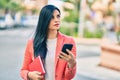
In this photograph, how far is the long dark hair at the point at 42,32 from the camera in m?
1.76

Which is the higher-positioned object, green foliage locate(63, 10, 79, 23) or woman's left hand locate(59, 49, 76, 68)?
green foliage locate(63, 10, 79, 23)

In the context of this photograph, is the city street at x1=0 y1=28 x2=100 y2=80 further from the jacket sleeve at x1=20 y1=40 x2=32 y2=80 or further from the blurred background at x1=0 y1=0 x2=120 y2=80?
the jacket sleeve at x1=20 y1=40 x2=32 y2=80

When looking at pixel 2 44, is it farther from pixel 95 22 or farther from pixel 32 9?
pixel 95 22

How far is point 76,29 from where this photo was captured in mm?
3127

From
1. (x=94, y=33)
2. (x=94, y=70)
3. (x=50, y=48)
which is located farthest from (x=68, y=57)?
(x=94, y=70)

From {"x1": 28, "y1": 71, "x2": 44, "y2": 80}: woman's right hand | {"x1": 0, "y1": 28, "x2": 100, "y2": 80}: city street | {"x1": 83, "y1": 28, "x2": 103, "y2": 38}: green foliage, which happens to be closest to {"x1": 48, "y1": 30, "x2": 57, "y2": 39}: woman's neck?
{"x1": 28, "y1": 71, "x2": 44, "y2": 80}: woman's right hand

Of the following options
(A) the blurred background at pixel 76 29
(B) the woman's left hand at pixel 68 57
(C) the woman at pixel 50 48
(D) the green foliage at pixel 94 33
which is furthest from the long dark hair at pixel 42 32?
(D) the green foliage at pixel 94 33

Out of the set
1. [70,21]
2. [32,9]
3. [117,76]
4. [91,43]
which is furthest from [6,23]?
[117,76]

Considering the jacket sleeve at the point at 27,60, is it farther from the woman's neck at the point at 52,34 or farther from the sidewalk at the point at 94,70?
the sidewalk at the point at 94,70

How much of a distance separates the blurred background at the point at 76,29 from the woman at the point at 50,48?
1.01 metres

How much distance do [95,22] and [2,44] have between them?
937 millimetres

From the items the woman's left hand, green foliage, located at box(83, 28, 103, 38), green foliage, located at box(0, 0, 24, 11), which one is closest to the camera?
the woman's left hand

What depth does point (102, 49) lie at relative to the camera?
3326 mm

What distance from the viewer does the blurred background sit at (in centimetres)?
296
